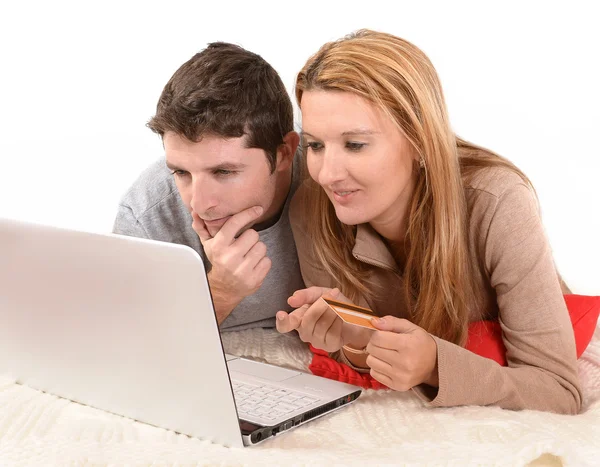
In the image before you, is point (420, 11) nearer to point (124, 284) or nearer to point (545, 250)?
point (545, 250)

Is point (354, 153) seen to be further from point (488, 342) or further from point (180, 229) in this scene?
point (180, 229)

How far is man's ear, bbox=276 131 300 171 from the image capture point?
1847mm

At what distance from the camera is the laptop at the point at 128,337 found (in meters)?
1.14

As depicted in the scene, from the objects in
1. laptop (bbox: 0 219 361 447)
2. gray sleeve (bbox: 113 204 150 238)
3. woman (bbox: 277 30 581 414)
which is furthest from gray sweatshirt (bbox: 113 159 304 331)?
laptop (bbox: 0 219 361 447)

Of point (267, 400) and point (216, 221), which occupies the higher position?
point (216, 221)

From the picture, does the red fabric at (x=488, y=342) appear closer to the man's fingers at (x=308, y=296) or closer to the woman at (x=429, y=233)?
the woman at (x=429, y=233)

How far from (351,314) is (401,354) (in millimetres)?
132

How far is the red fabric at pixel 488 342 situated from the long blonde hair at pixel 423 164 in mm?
36

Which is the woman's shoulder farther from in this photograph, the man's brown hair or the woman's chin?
the man's brown hair

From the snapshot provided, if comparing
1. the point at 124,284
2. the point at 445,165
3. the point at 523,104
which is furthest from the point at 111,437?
the point at 523,104

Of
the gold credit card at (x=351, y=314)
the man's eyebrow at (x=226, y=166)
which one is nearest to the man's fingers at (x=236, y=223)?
the man's eyebrow at (x=226, y=166)

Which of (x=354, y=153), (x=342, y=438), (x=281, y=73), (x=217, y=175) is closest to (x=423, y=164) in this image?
(x=354, y=153)

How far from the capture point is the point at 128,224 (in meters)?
1.96

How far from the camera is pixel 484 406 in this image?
1441mm
